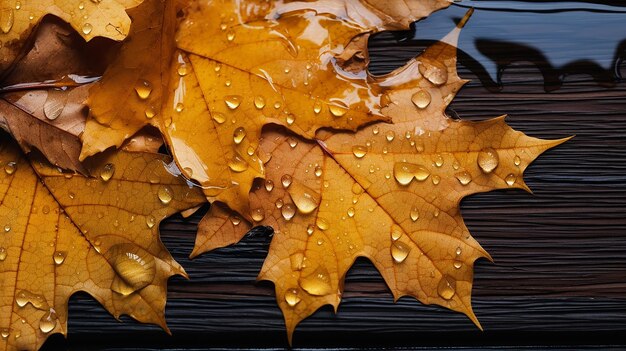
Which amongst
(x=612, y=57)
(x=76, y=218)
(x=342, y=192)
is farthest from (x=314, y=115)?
(x=612, y=57)

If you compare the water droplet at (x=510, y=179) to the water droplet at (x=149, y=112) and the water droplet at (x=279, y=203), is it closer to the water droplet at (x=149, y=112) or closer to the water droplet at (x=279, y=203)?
Result: the water droplet at (x=279, y=203)

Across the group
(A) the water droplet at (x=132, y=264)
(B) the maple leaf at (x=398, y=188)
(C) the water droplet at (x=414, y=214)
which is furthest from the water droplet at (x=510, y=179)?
(A) the water droplet at (x=132, y=264)

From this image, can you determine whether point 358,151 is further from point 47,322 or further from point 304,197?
point 47,322

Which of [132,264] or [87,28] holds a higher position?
[87,28]

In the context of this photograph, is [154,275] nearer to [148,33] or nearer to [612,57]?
[148,33]

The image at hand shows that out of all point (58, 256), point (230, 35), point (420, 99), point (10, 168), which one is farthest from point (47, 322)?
point (420, 99)

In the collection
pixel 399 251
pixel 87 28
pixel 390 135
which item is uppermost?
pixel 87 28
